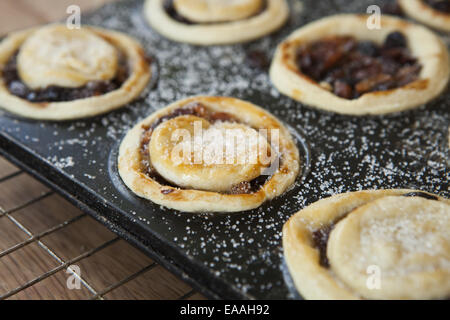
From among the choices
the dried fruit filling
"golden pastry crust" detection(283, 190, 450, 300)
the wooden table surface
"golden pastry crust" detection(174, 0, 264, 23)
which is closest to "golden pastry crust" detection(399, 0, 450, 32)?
the dried fruit filling

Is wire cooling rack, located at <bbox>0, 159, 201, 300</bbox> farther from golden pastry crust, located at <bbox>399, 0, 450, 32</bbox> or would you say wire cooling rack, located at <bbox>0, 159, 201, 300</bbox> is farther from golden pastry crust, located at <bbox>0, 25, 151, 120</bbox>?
golden pastry crust, located at <bbox>399, 0, 450, 32</bbox>

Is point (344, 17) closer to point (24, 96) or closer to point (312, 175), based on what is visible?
point (312, 175)

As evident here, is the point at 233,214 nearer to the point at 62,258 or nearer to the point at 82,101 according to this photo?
the point at 62,258

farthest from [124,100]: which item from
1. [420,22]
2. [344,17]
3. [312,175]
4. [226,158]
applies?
[420,22]

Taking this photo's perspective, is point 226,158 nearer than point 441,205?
No

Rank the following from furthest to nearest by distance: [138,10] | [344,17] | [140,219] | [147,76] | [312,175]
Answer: [138,10]
[344,17]
[147,76]
[312,175]
[140,219]

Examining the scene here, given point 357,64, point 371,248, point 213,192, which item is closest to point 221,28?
point 357,64

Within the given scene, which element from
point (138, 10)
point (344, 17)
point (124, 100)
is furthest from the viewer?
point (138, 10)
